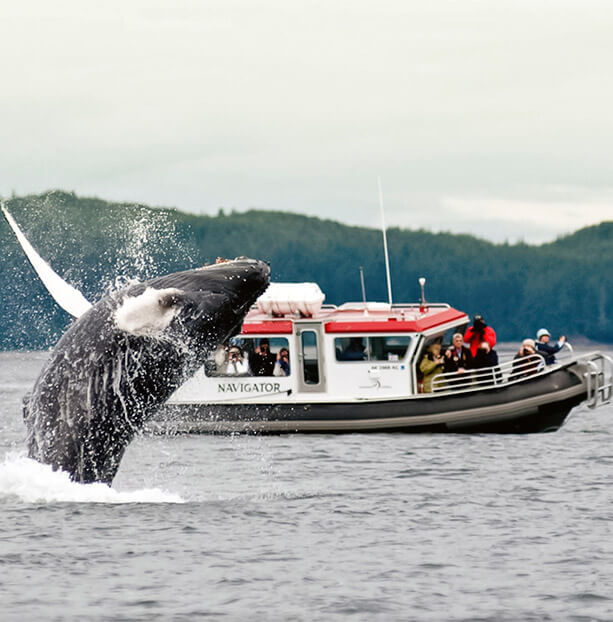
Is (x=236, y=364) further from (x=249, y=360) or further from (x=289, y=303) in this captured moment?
(x=289, y=303)

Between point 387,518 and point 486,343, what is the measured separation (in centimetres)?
920

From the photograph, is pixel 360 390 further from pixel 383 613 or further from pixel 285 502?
pixel 383 613

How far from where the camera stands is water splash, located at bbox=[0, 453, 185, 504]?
42.3 ft

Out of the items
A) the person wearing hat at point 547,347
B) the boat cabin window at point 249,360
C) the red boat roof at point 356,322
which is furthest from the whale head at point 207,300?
the person wearing hat at point 547,347

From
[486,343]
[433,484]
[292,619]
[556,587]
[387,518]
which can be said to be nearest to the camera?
[292,619]

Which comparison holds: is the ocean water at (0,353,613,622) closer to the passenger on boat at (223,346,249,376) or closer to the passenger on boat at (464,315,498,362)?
the passenger on boat at (464,315,498,362)

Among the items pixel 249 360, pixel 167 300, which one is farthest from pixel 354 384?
pixel 167 300

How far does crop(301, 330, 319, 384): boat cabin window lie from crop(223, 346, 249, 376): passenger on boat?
3.46ft

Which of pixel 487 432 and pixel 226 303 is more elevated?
pixel 226 303

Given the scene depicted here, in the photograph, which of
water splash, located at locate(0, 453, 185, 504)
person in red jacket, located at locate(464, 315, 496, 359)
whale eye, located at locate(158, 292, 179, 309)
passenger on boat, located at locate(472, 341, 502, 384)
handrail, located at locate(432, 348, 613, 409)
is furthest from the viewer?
person in red jacket, located at locate(464, 315, 496, 359)

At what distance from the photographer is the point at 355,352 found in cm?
2330

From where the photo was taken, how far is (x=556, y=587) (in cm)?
1105

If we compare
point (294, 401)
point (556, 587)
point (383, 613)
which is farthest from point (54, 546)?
point (294, 401)

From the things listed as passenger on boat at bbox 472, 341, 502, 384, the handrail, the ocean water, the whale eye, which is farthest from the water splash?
passenger on boat at bbox 472, 341, 502, 384
